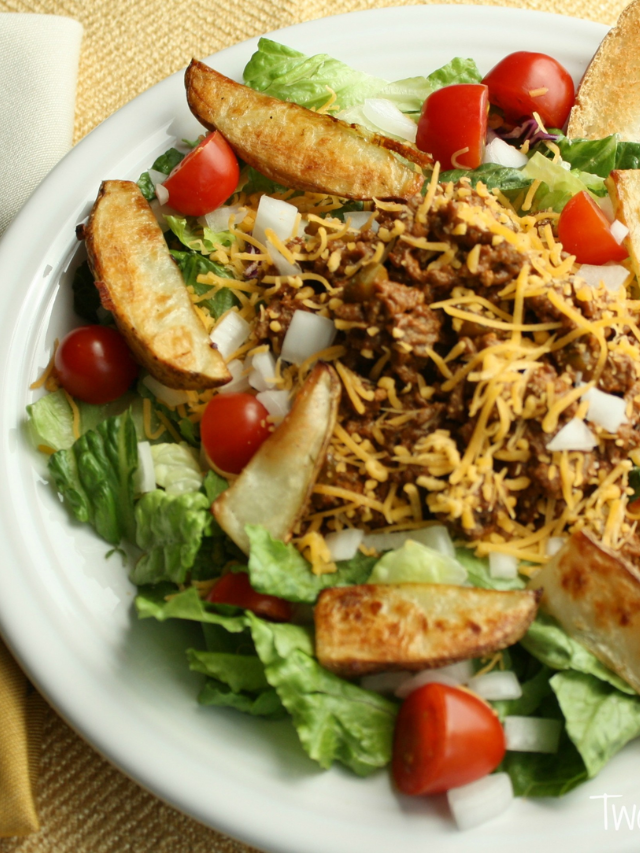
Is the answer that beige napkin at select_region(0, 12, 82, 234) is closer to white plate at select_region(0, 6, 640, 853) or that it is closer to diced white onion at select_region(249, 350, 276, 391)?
white plate at select_region(0, 6, 640, 853)

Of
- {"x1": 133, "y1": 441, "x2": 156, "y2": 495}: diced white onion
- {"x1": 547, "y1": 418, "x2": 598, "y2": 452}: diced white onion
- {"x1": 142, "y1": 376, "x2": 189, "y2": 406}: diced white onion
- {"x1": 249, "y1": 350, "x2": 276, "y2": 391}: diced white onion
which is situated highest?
{"x1": 547, "y1": 418, "x2": 598, "y2": 452}: diced white onion

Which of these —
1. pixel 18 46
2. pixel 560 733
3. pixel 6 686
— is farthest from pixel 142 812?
pixel 18 46

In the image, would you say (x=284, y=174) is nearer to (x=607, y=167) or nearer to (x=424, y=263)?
(x=424, y=263)

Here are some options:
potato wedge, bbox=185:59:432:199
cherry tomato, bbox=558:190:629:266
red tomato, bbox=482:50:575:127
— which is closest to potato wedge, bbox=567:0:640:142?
red tomato, bbox=482:50:575:127

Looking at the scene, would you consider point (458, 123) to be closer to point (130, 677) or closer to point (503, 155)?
point (503, 155)

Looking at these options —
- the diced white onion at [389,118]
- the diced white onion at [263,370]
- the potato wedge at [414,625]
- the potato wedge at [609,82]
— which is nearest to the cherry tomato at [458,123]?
the diced white onion at [389,118]

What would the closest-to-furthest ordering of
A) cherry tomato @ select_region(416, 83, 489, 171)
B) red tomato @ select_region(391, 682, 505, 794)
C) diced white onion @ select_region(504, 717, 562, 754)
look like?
1. red tomato @ select_region(391, 682, 505, 794)
2. diced white onion @ select_region(504, 717, 562, 754)
3. cherry tomato @ select_region(416, 83, 489, 171)

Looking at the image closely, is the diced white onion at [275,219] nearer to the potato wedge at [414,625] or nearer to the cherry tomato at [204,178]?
the cherry tomato at [204,178]
